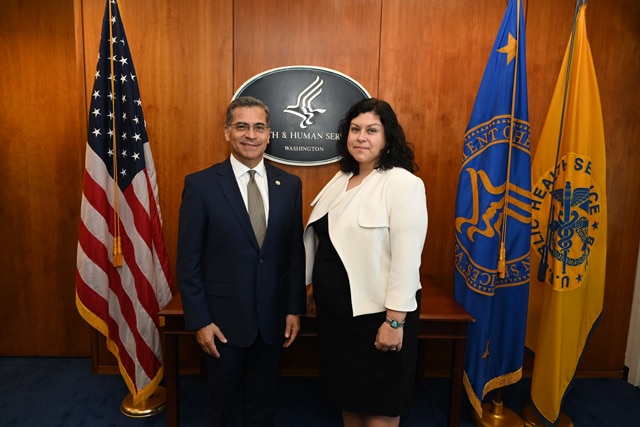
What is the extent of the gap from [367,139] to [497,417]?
Result: 179 centimetres

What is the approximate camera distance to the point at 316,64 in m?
2.52

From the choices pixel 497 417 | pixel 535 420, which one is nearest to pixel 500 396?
pixel 497 417

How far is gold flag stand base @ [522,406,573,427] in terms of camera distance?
7.47 ft

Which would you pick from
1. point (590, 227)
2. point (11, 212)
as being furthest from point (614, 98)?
point (11, 212)

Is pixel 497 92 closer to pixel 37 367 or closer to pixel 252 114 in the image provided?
pixel 252 114

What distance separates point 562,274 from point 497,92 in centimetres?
100

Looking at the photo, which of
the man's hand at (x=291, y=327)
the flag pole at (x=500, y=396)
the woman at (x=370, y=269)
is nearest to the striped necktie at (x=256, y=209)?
A: the woman at (x=370, y=269)

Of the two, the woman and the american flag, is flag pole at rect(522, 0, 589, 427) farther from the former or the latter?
the american flag

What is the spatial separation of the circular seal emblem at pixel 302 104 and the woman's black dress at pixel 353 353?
36.0 inches

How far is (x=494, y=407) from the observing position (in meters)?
2.31

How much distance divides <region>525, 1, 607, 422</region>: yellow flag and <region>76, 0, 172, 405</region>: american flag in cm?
216

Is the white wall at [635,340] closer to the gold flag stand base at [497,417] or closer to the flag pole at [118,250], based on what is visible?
the gold flag stand base at [497,417]

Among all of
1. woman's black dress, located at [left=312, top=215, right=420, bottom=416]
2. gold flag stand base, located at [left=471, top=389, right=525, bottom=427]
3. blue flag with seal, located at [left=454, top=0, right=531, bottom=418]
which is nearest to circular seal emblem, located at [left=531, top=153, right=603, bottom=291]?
blue flag with seal, located at [left=454, top=0, right=531, bottom=418]

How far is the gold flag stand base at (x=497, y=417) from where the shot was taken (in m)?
2.26
